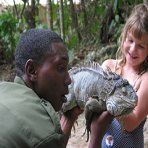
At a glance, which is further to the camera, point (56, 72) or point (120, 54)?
point (120, 54)

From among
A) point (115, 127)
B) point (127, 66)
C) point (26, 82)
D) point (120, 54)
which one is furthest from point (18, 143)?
point (120, 54)

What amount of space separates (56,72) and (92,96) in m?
0.62

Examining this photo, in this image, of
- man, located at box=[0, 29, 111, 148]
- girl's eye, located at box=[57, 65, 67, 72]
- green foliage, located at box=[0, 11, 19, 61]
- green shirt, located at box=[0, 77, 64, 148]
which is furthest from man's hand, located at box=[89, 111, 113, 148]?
green foliage, located at box=[0, 11, 19, 61]

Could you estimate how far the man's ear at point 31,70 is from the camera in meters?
1.60

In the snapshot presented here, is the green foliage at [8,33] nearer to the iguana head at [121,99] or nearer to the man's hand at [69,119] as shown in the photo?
the man's hand at [69,119]

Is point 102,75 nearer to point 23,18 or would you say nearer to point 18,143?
point 18,143

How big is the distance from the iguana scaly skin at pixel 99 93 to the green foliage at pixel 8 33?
15.7 feet

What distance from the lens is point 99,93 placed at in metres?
2.19

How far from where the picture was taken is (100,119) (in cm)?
214

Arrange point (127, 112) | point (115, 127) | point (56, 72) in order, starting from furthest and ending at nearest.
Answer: point (115, 127), point (127, 112), point (56, 72)

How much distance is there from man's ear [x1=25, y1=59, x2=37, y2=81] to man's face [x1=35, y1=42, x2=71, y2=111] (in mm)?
18

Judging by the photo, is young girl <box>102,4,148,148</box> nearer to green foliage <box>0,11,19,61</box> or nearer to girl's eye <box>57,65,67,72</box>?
girl's eye <box>57,65,67,72</box>

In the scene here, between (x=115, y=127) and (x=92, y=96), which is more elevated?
(x=92, y=96)

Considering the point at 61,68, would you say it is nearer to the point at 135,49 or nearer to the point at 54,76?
the point at 54,76
